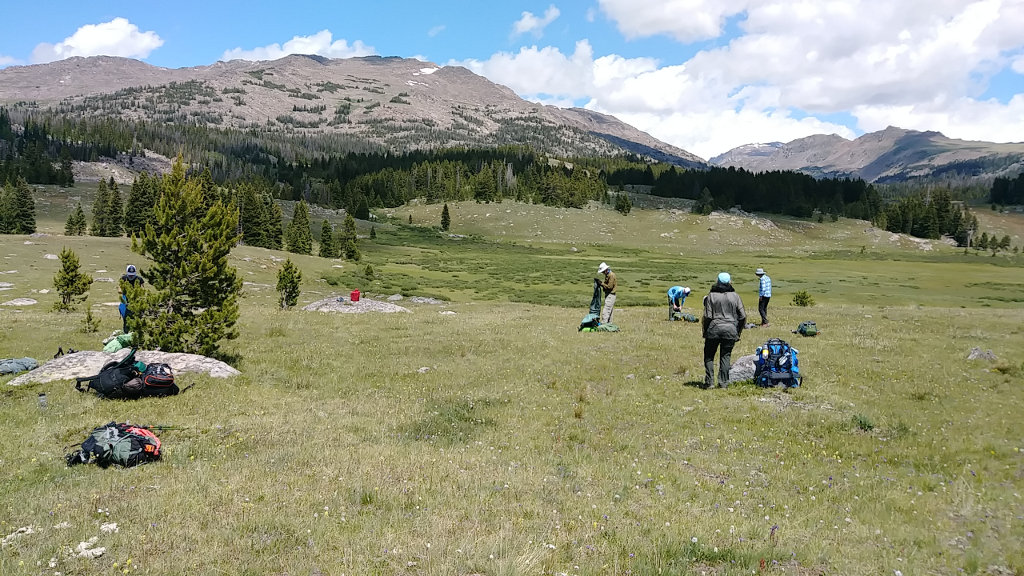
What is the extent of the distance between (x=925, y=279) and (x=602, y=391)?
77.5m

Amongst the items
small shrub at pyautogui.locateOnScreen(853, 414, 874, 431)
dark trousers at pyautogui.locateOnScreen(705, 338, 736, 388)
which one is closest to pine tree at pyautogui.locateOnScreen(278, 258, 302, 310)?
dark trousers at pyautogui.locateOnScreen(705, 338, 736, 388)

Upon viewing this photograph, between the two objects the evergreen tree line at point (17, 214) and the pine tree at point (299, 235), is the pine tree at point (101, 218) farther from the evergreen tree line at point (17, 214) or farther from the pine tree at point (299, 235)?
the pine tree at point (299, 235)

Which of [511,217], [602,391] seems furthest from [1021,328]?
[511,217]

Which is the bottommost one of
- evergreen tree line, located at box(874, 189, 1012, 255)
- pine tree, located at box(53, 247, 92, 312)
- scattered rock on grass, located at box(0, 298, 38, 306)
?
scattered rock on grass, located at box(0, 298, 38, 306)

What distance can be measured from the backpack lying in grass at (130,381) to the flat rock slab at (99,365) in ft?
3.59

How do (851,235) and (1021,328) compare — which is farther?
(851,235)

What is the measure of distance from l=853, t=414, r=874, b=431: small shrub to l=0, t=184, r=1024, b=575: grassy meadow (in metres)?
0.07

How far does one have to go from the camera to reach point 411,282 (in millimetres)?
74250

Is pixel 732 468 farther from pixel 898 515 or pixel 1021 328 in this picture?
pixel 1021 328

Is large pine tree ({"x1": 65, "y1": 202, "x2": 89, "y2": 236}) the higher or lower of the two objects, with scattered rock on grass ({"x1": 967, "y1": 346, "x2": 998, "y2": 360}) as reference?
higher

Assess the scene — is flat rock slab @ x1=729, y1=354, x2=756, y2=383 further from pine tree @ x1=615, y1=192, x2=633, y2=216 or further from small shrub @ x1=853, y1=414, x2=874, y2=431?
pine tree @ x1=615, y1=192, x2=633, y2=216

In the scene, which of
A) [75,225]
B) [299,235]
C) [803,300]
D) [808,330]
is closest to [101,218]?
[75,225]

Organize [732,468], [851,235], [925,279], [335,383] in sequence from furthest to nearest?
[851,235], [925,279], [335,383], [732,468]

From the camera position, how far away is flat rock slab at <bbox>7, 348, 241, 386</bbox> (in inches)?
648
